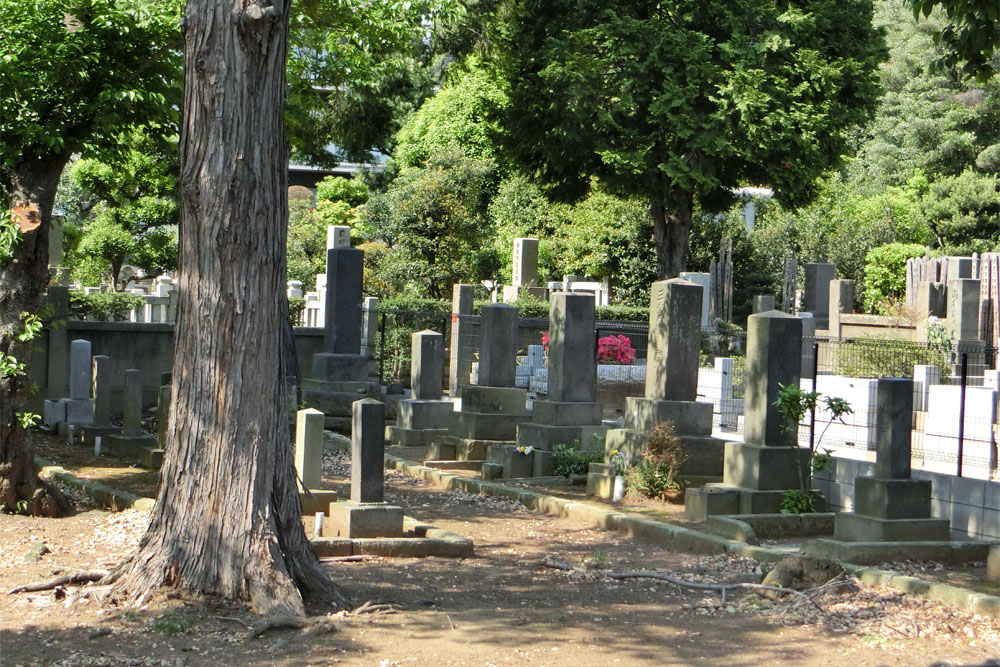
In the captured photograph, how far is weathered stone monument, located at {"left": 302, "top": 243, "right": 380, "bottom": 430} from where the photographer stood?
18.2 m

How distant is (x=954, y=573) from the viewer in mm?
9094

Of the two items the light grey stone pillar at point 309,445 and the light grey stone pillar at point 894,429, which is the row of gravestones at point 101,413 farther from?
the light grey stone pillar at point 894,429

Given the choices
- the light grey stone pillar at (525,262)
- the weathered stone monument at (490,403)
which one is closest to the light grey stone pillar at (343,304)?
the weathered stone monument at (490,403)

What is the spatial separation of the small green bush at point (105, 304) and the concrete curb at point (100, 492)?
416 inches

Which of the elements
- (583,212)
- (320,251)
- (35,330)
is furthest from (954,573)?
(320,251)

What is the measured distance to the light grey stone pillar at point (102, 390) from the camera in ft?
48.6

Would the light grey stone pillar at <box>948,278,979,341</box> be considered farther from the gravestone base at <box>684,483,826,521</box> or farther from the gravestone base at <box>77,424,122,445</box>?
the gravestone base at <box>77,424,122,445</box>

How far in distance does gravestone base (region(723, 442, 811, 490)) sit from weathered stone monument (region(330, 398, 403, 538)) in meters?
3.86

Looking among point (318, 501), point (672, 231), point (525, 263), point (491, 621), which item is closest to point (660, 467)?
point (318, 501)

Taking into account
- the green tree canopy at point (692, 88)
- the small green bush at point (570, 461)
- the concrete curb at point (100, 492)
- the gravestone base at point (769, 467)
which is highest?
the green tree canopy at point (692, 88)

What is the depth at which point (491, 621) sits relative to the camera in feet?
22.7

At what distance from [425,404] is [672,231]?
13282 mm

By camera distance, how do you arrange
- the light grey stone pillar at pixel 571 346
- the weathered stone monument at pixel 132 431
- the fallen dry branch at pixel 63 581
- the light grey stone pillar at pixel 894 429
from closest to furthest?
the fallen dry branch at pixel 63 581
the light grey stone pillar at pixel 894 429
the weathered stone monument at pixel 132 431
the light grey stone pillar at pixel 571 346

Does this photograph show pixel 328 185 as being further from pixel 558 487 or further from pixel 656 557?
pixel 656 557
